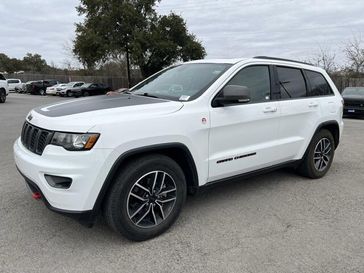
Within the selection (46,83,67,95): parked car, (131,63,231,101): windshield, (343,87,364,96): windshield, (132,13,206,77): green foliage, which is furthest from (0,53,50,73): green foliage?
(131,63,231,101): windshield

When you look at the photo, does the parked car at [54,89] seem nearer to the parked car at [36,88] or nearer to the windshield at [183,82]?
the parked car at [36,88]

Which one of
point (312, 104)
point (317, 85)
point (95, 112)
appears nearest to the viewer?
point (95, 112)

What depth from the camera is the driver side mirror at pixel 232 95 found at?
154 inches

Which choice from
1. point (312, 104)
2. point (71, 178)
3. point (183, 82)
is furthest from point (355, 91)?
point (71, 178)

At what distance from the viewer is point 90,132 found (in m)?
3.17

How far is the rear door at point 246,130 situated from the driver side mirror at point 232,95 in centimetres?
7

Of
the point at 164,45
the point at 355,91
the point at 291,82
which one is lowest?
the point at 355,91

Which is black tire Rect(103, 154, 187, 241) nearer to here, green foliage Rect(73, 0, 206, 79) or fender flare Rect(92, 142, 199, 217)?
fender flare Rect(92, 142, 199, 217)

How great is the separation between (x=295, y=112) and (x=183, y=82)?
159 centimetres

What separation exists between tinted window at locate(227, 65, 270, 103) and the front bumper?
192cm

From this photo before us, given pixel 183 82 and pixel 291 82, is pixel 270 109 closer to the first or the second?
pixel 291 82

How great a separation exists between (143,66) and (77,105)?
31951mm

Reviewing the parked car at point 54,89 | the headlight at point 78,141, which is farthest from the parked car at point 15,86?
the headlight at point 78,141

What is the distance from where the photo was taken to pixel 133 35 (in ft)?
108
